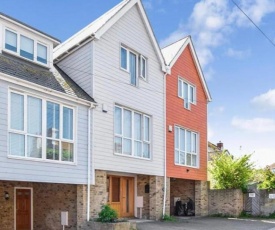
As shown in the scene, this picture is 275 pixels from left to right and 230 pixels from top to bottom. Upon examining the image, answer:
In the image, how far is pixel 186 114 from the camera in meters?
24.1

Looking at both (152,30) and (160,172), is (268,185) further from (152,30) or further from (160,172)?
(152,30)

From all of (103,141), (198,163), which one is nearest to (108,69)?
(103,141)

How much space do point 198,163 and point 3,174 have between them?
47.3 feet

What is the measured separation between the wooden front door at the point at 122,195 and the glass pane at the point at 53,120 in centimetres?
578

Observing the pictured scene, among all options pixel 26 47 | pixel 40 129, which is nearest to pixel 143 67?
pixel 26 47

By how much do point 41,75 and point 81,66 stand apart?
249cm

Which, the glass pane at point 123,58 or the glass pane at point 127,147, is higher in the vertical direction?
the glass pane at point 123,58

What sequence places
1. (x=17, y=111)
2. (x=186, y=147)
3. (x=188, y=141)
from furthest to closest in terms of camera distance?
(x=188, y=141)
(x=186, y=147)
(x=17, y=111)

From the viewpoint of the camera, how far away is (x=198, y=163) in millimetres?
24938

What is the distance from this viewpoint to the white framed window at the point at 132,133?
18436 mm

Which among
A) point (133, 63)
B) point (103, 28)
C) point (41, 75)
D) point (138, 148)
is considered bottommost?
point (138, 148)

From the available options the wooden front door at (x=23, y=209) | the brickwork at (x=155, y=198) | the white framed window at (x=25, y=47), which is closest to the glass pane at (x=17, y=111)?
the white framed window at (x=25, y=47)

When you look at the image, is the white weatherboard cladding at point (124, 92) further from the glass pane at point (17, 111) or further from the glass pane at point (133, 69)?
the glass pane at point (17, 111)

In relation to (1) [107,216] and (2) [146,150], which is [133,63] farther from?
(1) [107,216]
